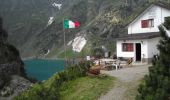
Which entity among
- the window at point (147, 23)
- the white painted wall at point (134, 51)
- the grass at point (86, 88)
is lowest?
the grass at point (86, 88)

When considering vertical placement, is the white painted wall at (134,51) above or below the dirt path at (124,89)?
above

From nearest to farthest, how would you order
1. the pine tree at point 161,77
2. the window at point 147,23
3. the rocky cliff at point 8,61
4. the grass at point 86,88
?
the pine tree at point 161,77 → the grass at point 86,88 → the window at point 147,23 → the rocky cliff at point 8,61

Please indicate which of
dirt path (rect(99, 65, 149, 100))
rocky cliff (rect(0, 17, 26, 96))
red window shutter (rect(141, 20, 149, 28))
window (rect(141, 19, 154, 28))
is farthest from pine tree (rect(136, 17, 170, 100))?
rocky cliff (rect(0, 17, 26, 96))

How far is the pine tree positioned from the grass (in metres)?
8.79

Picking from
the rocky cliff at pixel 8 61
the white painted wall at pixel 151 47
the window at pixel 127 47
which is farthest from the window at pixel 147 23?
the rocky cliff at pixel 8 61

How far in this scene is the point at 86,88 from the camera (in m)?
26.4

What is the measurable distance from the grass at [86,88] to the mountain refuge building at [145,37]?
17417mm

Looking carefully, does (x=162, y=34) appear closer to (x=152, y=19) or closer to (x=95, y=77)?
(x=95, y=77)

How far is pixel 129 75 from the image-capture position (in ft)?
104

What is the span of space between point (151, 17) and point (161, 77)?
35.9m

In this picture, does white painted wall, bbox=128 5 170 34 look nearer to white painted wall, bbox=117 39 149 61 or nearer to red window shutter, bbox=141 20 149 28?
red window shutter, bbox=141 20 149 28

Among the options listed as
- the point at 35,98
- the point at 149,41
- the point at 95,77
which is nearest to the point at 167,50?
the point at 35,98

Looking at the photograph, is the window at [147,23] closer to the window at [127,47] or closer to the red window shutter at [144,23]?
the red window shutter at [144,23]

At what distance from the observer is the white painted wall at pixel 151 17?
4844 cm
